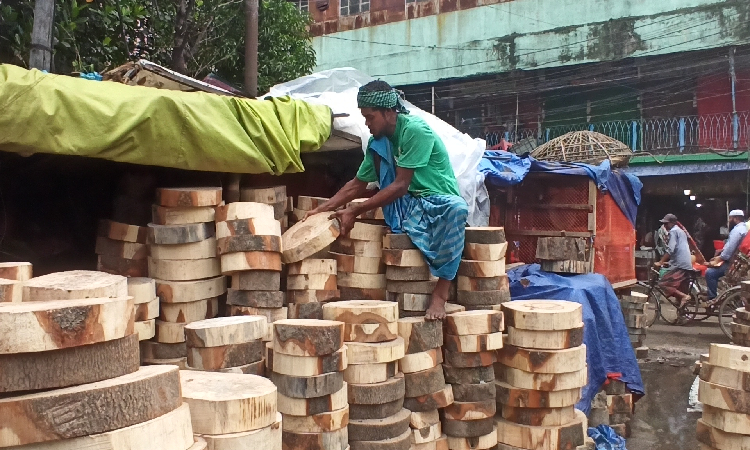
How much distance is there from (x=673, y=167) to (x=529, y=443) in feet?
45.6

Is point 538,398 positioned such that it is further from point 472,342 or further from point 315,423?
point 315,423

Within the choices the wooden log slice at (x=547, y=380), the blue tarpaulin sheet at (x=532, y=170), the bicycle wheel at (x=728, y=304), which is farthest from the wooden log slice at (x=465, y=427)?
the bicycle wheel at (x=728, y=304)

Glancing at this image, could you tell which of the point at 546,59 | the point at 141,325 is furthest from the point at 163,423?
the point at 546,59

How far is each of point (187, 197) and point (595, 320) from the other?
3.93 metres

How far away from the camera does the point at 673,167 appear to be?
632 inches

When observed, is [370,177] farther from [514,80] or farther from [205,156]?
[514,80]

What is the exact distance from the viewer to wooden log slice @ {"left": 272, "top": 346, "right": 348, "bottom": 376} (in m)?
3.20

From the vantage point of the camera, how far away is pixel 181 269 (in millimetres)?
4242

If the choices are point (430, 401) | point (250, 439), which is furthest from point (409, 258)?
point (250, 439)

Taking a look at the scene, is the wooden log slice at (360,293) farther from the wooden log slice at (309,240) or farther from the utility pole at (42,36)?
the utility pole at (42,36)

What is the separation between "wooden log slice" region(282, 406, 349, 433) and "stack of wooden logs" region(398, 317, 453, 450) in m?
0.75

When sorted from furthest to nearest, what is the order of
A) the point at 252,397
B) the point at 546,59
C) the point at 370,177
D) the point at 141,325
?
1. the point at 546,59
2. the point at 370,177
3. the point at 141,325
4. the point at 252,397

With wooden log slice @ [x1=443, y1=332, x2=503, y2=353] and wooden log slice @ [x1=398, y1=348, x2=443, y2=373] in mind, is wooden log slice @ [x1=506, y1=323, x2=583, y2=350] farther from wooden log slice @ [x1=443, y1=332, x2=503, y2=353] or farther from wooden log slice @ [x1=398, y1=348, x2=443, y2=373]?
wooden log slice @ [x1=398, y1=348, x2=443, y2=373]

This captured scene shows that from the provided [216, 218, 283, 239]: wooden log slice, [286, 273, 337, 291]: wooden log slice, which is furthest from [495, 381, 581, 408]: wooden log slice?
[216, 218, 283, 239]: wooden log slice
